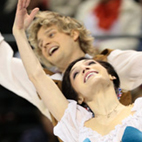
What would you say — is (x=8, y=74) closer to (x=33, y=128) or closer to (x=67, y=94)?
(x=67, y=94)

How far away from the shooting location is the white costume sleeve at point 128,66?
226 centimetres

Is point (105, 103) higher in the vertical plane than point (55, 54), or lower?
lower

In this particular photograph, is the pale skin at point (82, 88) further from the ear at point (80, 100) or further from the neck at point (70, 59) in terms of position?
the neck at point (70, 59)

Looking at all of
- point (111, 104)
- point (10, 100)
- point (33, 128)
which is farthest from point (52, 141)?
point (111, 104)

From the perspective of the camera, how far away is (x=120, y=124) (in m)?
2.03

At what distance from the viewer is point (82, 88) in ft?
6.98

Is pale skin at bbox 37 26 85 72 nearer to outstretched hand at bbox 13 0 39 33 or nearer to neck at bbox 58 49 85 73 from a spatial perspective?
neck at bbox 58 49 85 73

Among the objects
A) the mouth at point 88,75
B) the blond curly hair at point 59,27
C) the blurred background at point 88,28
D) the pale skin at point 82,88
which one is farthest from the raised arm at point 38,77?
the blurred background at point 88,28

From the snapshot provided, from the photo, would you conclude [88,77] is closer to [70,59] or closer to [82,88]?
[82,88]

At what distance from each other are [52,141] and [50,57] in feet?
3.55

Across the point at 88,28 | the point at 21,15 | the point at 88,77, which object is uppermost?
the point at 21,15

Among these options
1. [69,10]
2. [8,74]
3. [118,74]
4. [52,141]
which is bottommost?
[52,141]

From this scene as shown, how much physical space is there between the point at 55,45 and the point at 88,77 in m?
0.32

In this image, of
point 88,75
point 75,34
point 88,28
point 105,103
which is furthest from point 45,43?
point 88,28
